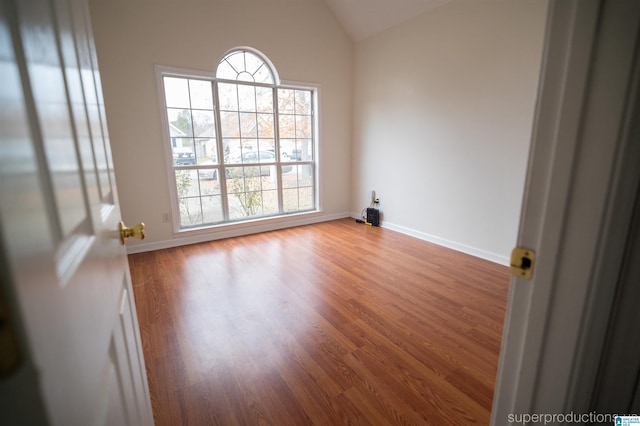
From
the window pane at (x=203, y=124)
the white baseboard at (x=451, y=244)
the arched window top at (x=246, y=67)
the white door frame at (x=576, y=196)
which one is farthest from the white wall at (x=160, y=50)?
the white door frame at (x=576, y=196)

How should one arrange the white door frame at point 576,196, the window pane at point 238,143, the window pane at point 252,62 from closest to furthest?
the white door frame at point 576,196 < the window pane at point 238,143 < the window pane at point 252,62

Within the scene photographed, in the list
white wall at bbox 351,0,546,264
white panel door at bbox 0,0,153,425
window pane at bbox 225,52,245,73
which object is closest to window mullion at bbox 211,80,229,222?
window pane at bbox 225,52,245,73

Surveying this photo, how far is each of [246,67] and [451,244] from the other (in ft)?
11.5

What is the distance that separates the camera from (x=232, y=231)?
3.91 meters

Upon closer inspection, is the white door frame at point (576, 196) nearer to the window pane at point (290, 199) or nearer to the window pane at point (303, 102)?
the window pane at point (290, 199)

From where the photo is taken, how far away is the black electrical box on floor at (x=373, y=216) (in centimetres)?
434

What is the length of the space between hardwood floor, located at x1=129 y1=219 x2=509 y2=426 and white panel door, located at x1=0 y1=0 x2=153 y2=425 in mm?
923

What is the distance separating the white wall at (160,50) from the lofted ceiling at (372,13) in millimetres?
204

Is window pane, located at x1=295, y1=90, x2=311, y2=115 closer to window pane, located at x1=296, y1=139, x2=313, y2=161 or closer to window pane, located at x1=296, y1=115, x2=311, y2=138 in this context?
window pane, located at x1=296, y1=115, x2=311, y2=138

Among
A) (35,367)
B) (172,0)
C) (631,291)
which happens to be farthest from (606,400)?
(172,0)

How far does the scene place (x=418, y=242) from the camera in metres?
3.66

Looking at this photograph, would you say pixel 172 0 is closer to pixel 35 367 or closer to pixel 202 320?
pixel 202 320

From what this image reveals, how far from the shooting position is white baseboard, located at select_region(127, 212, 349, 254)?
3418 mm

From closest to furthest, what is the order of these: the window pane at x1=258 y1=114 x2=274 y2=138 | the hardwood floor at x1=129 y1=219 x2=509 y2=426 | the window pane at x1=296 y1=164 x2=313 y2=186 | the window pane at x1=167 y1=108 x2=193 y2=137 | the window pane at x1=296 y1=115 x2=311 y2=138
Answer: the hardwood floor at x1=129 y1=219 x2=509 y2=426 < the window pane at x1=167 y1=108 x2=193 y2=137 < the window pane at x1=258 y1=114 x2=274 y2=138 < the window pane at x1=296 y1=115 x2=311 y2=138 < the window pane at x1=296 y1=164 x2=313 y2=186
